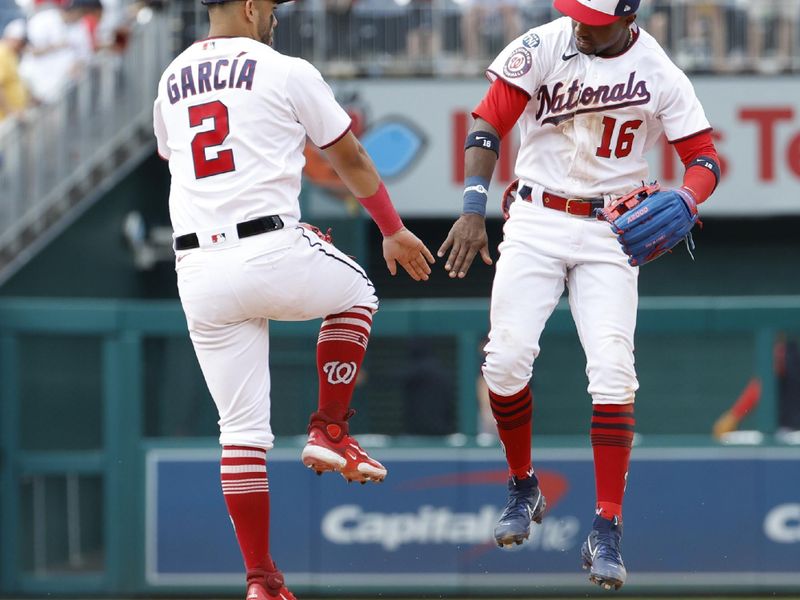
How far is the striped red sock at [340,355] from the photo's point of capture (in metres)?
6.31

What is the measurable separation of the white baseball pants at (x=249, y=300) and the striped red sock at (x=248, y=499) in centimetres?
6

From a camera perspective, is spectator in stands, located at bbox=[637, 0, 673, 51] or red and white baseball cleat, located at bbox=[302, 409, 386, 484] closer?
red and white baseball cleat, located at bbox=[302, 409, 386, 484]

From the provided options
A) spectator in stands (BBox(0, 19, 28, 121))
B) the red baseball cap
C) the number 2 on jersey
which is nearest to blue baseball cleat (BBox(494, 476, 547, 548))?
the number 2 on jersey

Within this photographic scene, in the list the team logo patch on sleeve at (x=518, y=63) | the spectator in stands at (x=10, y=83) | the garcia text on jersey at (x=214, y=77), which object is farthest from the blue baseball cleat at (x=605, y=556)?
the spectator in stands at (x=10, y=83)

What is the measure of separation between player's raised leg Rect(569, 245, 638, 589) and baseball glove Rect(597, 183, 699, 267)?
132mm

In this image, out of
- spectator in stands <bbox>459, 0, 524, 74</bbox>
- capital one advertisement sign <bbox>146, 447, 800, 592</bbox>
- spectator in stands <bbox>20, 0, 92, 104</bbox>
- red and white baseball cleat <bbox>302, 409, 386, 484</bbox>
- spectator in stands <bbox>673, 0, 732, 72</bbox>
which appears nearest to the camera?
red and white baseball cleat <bbox>302, 409, 386, 484</bbox>

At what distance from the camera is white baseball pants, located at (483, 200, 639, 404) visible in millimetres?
6203

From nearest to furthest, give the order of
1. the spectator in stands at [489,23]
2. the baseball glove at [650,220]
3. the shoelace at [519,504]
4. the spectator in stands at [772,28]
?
the baseball glove at [650,220]
the shoelace at [519,504]
the spectator in stands at [489,23]
the spectator in stands at [772,28]

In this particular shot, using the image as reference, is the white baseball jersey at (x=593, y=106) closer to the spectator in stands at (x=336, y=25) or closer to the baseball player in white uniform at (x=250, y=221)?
the baseball player in white uniform at (x=250, y=221)

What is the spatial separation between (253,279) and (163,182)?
980 cm

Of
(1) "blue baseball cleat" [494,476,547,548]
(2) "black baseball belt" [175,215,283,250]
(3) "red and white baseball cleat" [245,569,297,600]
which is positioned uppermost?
(2) "black baseball belt" [175,215,283,250]

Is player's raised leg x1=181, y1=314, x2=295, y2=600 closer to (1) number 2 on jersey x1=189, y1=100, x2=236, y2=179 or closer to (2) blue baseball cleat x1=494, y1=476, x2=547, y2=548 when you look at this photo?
(1) number 2 on jersey x1=189, y1=100, x2=236, y2=179

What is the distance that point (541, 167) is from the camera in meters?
6.40

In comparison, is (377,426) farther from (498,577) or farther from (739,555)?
(739,555)
